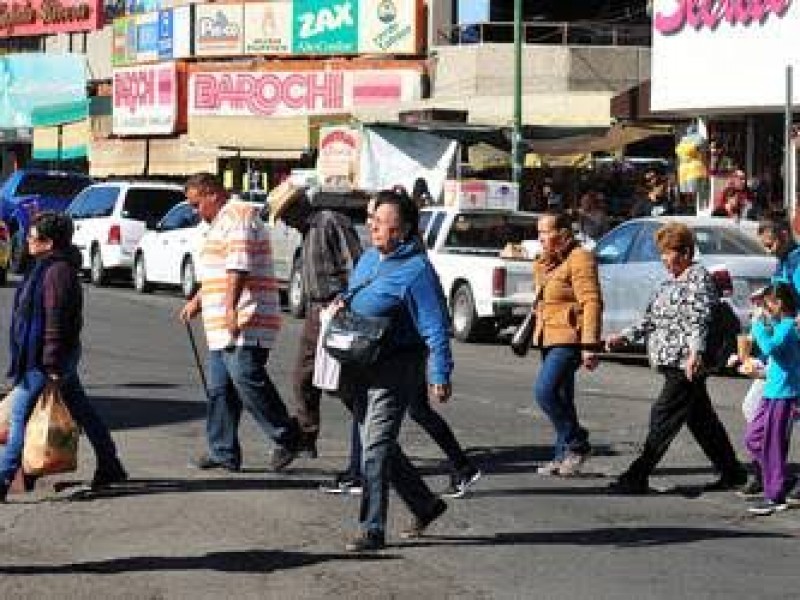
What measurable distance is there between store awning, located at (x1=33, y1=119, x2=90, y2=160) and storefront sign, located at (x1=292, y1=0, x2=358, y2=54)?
10.7m

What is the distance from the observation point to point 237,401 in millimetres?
11344

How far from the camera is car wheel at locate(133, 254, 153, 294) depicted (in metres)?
30.2

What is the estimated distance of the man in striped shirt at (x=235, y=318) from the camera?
11047 millimetres

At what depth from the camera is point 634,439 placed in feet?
44.4

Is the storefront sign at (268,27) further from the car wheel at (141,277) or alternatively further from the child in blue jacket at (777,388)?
the child in blue jacket at (777,388)

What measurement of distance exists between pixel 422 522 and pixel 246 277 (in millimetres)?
2413

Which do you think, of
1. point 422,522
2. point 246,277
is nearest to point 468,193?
point 246,277

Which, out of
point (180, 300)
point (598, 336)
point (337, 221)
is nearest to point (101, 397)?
point (337, 221)

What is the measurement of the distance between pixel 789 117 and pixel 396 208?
10.6 metres

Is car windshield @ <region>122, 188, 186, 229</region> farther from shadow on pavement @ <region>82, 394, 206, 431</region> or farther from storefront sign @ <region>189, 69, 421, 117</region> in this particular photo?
shadow on pavement @ <region>82, 394, 206, 431</region>

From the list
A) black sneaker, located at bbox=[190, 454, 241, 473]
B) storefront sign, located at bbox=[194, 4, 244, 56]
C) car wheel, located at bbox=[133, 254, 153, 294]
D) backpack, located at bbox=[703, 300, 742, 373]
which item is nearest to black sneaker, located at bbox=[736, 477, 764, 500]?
backpack, located at bbox=[703, 300, 742, 373]

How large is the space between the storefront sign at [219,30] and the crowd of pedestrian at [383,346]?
3585 cm

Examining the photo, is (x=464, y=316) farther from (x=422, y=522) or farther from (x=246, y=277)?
(x=422, y=522)

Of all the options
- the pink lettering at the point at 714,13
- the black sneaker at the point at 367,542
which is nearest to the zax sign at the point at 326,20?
the pink lettering at the point at 714,13
